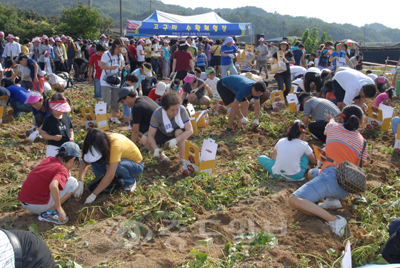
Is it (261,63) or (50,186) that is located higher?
(261,63)

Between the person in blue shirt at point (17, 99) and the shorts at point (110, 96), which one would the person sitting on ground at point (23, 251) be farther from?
the person in blue shirt at point (17, 99)

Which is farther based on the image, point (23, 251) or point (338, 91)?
point (338, 91)

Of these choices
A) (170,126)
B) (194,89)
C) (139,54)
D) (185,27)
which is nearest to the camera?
(170,126)

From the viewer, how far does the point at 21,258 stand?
2076 mm

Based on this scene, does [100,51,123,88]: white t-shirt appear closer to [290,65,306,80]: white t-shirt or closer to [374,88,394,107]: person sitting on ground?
[290,65,306,80]: white t-shirt

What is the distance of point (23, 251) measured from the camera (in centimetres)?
211

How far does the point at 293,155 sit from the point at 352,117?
0.88 m

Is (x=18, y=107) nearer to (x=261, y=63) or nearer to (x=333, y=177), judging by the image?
(x=333, y=177)

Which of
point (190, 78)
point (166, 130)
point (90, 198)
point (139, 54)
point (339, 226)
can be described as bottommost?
point (90, 198)

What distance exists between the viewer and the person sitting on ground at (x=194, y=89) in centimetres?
709

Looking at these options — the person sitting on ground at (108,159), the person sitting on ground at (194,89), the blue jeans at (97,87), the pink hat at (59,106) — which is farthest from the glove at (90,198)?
the blue jeans at (97,87)

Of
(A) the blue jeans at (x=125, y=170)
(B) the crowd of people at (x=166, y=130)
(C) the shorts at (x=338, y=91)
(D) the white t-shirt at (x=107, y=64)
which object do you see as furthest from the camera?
(D) the white t-shirt at (x=107, y=64)

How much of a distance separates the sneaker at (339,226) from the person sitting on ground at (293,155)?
111cm

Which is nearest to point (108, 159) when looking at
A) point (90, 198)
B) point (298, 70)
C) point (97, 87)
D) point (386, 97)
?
point (90, 198)
